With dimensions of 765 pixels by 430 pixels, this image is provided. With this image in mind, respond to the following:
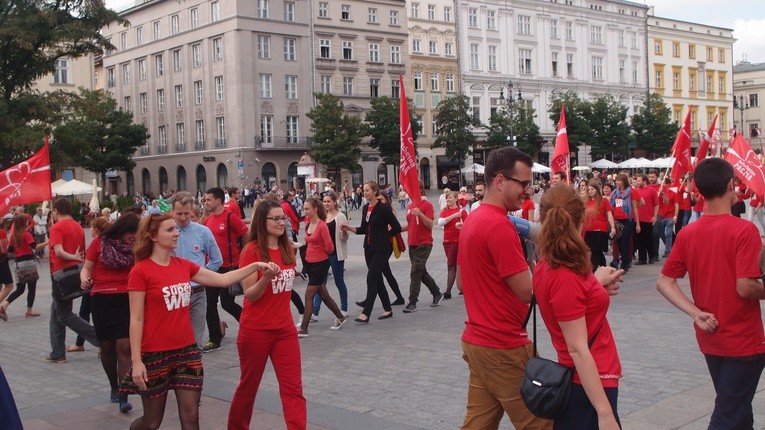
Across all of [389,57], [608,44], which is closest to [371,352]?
[389,57]

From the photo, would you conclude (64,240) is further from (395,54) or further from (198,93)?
(395,54)

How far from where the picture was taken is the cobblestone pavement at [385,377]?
21.4 ft

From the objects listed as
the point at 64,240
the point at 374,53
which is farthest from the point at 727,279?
the point at 374,53

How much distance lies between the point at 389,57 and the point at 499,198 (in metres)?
63.2

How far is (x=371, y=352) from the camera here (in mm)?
9070

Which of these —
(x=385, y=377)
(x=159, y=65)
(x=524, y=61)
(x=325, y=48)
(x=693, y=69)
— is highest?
(x=693, y=69)

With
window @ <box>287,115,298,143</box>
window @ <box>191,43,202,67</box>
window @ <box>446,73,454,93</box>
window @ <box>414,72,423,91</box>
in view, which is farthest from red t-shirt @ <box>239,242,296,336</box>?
window @ <box>446,73,454,93</box>

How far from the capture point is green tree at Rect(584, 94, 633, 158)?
67625mm

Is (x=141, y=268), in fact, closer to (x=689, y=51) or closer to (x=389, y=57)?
(x=389, y=57)

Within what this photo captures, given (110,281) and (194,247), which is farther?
(194,247)

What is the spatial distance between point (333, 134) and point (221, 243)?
4704 cm

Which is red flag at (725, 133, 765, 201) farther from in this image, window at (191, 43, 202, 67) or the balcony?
window at (191, 43, 202, 67)

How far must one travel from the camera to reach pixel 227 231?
9.91 metres

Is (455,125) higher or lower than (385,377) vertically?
higher
